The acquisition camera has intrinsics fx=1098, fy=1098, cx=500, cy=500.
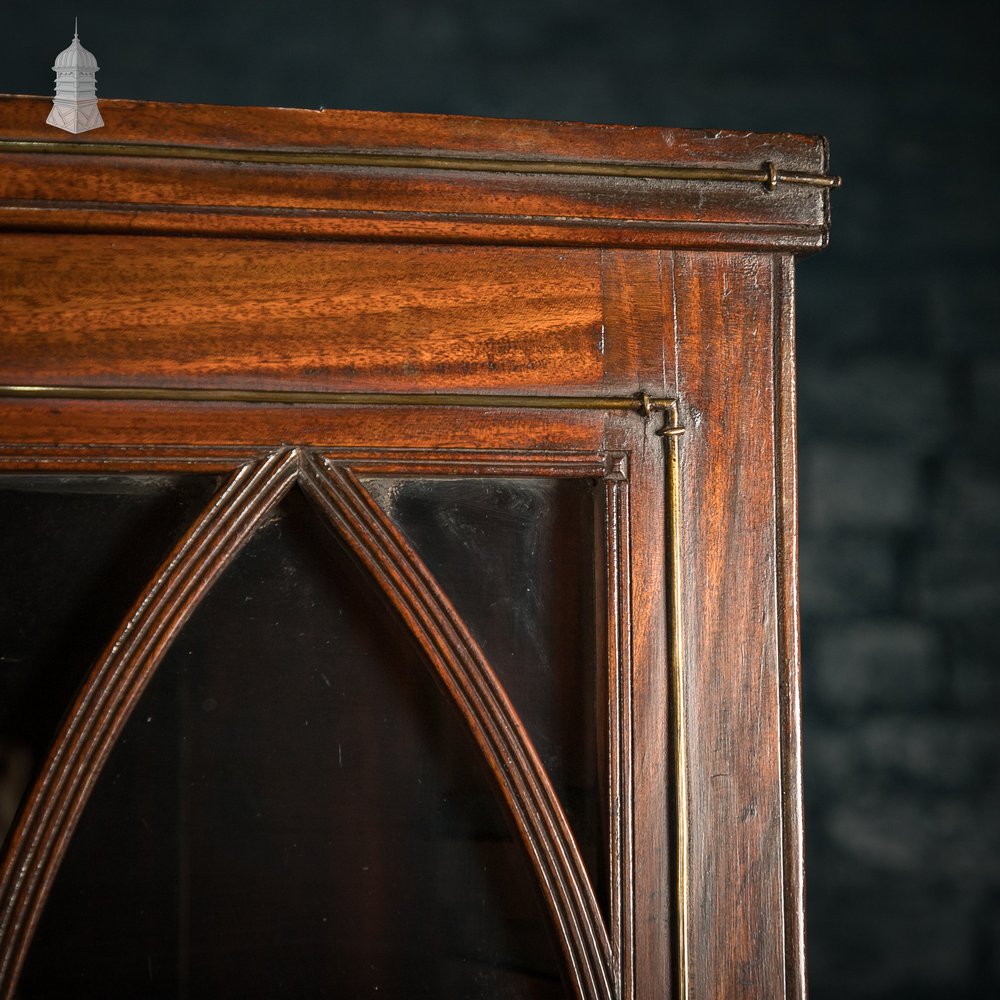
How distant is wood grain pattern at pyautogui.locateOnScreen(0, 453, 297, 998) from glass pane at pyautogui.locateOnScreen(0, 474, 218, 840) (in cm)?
1

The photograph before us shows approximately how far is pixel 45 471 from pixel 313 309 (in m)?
0.20

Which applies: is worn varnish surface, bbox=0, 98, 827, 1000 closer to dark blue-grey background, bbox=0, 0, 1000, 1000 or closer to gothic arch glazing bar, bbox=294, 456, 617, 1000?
gothic arch glazing bar, bbox=294, 456, 617, 1000

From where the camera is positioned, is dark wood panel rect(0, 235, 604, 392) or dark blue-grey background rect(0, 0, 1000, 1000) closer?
dark wood panel rect(0, 235, 604, 392)

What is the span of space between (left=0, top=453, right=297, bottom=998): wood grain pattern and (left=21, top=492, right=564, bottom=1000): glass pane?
0.5 inches

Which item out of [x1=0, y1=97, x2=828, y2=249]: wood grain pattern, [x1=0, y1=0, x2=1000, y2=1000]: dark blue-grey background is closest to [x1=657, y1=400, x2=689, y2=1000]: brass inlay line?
[x1=0, y1=97, x2=828, y2=249]: wood grain pattern

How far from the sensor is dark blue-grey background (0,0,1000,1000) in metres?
1.35

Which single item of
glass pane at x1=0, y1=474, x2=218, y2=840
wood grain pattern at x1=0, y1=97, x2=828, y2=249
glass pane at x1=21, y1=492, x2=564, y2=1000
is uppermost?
wood grain pattern at x1=0, y1=97, x2=828, y2=249

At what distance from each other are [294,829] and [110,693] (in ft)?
0.48

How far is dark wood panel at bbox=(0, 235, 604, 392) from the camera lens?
2.27ft

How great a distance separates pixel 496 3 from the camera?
56.2 inches

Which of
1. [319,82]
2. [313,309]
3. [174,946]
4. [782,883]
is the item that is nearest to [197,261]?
[313,309]

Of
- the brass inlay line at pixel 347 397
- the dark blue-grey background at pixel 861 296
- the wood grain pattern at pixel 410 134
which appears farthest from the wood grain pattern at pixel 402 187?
the dark blue-grey background at pixel 861 296

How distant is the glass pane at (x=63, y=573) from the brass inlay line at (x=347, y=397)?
0.05 meters

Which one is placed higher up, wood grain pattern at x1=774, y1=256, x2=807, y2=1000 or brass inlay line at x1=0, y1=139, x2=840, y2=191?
brass inlay line at x1=0, y1=139, x2=840, y2=191
